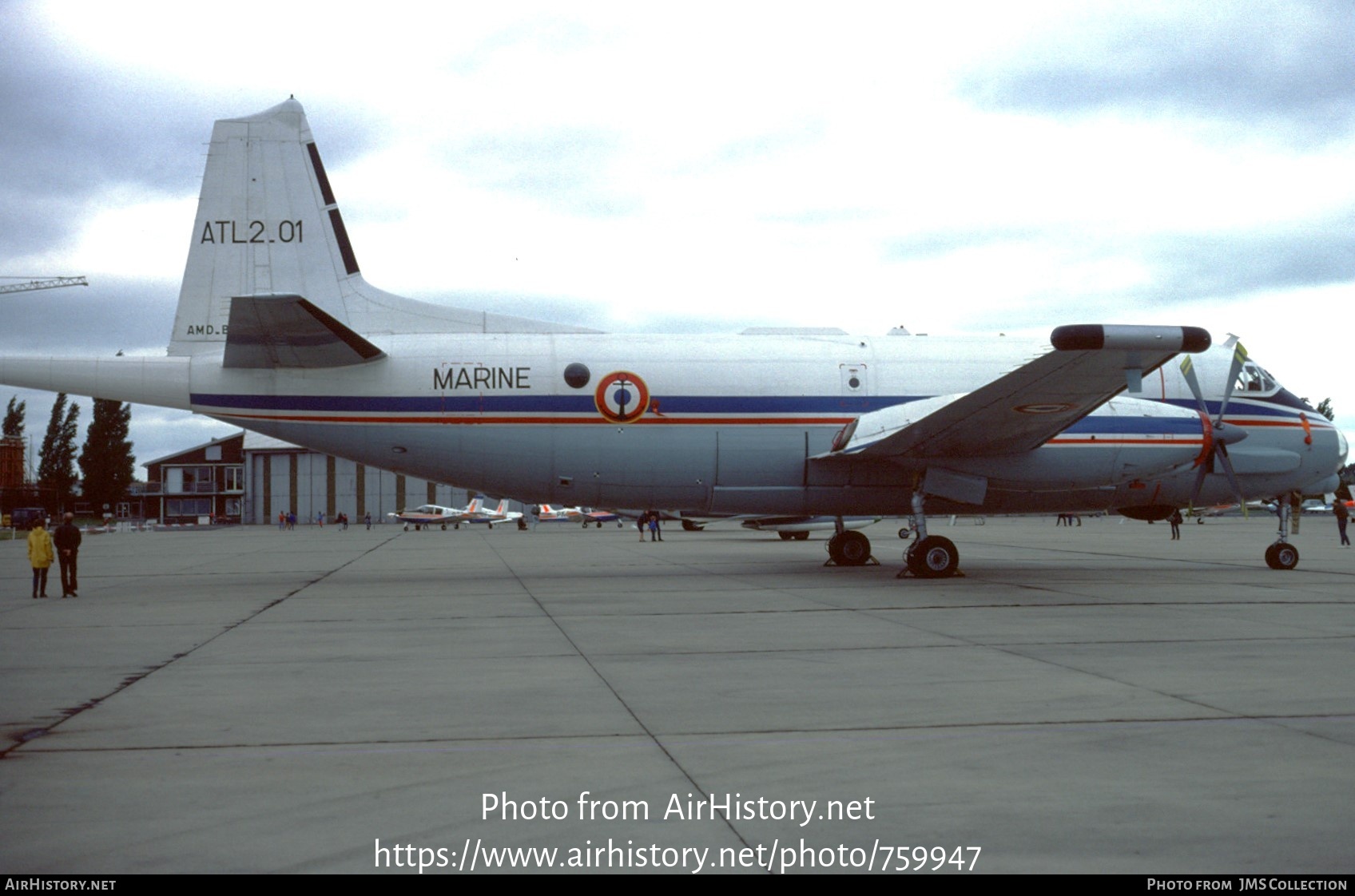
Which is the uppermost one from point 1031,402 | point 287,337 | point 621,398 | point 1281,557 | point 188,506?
point 287,337

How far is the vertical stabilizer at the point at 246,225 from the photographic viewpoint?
19891 mm

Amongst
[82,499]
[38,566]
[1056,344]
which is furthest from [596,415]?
[82,499]

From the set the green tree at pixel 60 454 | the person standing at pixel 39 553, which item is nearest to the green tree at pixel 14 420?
the green tree at pixel 60 454

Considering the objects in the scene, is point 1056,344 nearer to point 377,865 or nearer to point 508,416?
point 508,416

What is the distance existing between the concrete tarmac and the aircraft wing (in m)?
3.27

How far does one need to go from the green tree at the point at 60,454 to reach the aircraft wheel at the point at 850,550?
105 m

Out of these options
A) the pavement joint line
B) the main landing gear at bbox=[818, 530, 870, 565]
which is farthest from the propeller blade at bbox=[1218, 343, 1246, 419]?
the pavement joint line

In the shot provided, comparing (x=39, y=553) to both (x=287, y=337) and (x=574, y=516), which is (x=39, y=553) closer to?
(x=287, y=337)

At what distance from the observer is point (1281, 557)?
22203 mm

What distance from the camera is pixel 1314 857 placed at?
4.64 m

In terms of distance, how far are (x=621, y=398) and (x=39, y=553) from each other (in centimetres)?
1068

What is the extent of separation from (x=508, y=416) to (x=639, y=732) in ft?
42.0

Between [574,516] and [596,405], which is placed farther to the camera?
[574,516]

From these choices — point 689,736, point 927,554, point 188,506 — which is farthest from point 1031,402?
point 188,506
